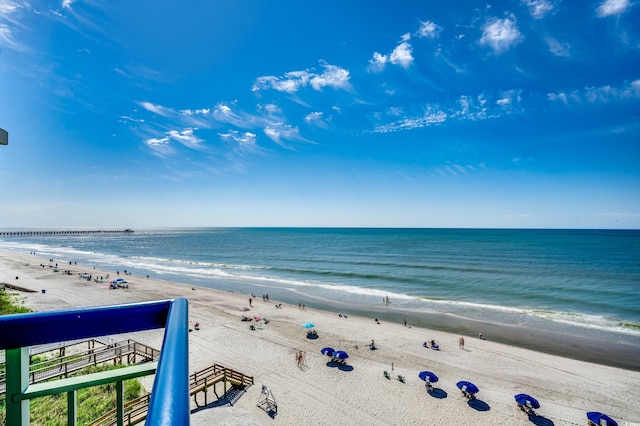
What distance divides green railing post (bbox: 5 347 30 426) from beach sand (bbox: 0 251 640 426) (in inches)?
550

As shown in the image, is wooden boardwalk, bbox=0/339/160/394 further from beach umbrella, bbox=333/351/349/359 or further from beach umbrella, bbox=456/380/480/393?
beach umbrella, bbox=456/380/480/393

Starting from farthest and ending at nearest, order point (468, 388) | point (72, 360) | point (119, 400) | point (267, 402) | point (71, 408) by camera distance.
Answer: point (468, 388) → point (267, 402) → point (72, 360) → point (119, 400) → point (71, 408)

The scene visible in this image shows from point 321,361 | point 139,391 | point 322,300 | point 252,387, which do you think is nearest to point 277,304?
point 322,300

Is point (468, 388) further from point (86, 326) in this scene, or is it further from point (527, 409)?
point (86, 326)

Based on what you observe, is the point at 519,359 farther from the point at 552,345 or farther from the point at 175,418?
the point at 175,418

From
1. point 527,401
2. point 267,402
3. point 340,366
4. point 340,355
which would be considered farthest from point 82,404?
point 527,401

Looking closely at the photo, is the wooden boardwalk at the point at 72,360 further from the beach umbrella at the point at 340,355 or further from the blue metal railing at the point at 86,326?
the beach umbrella at the point at 340,355

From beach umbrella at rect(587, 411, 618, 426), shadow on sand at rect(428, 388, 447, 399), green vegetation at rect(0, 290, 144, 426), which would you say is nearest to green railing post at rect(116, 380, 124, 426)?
green vegetation at rect(0, 290, 144, 426)

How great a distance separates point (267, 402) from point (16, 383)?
17531 millimetres

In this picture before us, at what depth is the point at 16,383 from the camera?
5.89 feet

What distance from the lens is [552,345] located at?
26.7m

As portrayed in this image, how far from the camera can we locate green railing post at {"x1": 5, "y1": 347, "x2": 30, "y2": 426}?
1.76 meters

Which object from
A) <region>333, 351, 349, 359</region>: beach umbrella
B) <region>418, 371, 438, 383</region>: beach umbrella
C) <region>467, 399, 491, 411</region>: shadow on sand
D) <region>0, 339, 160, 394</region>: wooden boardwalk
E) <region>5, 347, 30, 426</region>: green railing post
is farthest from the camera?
<region>333, 351, 349, 359</region>: beach umbrella

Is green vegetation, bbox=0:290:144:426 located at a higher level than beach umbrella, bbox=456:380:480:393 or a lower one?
higher
